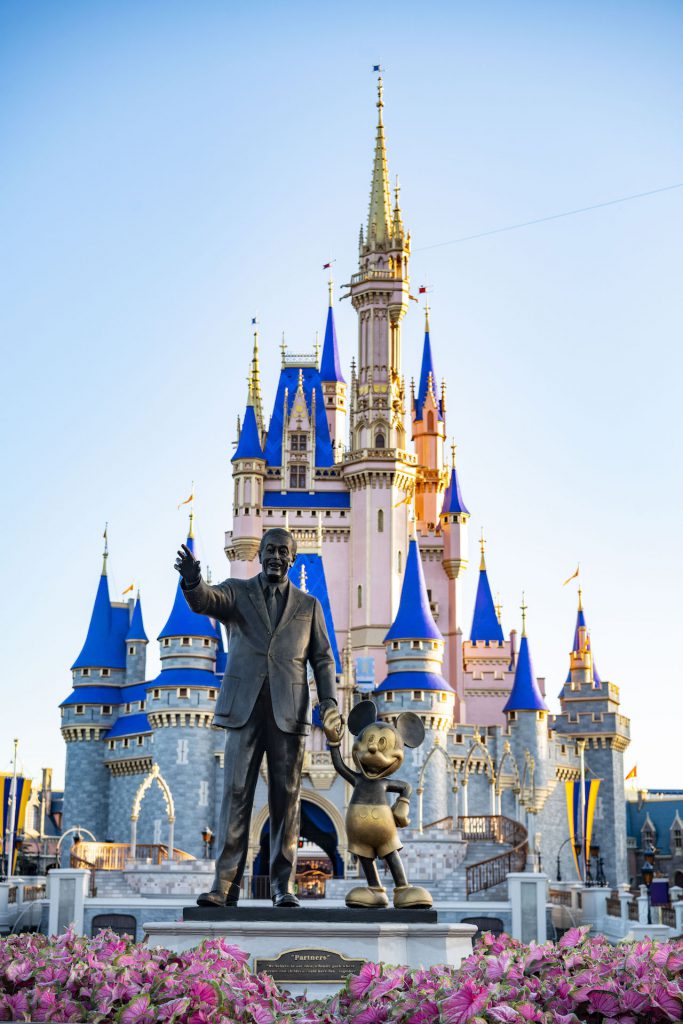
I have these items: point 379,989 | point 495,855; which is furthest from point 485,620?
point 379,989

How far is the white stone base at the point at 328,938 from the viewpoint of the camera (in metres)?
9.55

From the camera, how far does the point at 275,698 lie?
10.5 metres

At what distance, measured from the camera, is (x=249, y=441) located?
57812mm

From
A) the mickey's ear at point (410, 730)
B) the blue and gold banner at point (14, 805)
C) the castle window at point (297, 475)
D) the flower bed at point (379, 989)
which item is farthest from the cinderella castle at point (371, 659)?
the flower bed at point (379, 989)

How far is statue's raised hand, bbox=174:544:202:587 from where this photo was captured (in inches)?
396

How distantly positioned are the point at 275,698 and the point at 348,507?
47.2m

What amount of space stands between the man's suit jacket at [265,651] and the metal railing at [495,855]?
79.2 feet

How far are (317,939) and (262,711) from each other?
1.75 metres

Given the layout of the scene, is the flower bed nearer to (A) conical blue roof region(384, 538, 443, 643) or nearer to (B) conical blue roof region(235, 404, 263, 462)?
(A) conical blue roof region(384, 538, 443, 643)

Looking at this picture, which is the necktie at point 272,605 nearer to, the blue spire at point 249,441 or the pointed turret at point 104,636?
the pointed turret at point 104,636

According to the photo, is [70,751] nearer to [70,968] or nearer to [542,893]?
[542,893]

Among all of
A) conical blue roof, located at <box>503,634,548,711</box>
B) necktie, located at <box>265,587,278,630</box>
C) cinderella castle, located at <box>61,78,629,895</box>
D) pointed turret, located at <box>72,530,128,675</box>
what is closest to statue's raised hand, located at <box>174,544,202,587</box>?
necktie, located at <box>265,587,278,630</box>

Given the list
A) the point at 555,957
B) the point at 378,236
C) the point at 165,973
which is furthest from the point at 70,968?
the point at 378,236

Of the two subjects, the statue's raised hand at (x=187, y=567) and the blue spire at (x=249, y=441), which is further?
the blue spire at (x=249, y=441)
